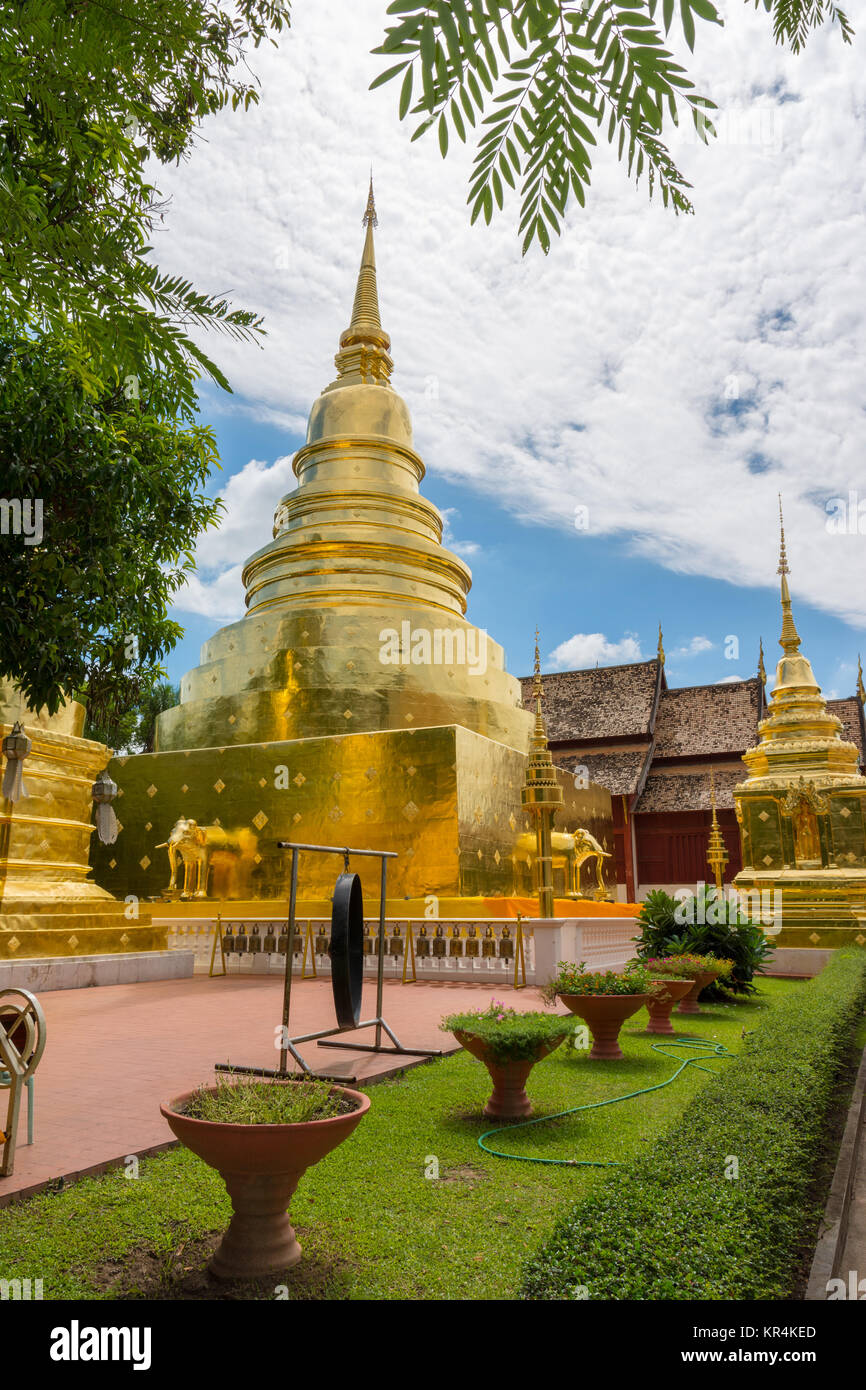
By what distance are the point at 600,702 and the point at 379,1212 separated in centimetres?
2810

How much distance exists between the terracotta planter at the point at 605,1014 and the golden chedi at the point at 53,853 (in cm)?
687

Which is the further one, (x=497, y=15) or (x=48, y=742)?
(x=48, y=742)

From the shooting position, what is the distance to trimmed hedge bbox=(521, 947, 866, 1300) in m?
2.73

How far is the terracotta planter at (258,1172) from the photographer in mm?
3143

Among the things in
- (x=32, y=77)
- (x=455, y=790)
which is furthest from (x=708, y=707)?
(x=32, y=77)

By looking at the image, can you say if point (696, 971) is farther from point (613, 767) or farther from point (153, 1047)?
point (613, 767)

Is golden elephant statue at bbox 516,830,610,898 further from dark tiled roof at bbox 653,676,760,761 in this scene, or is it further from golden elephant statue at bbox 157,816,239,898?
dark tiled roof at bbox 653,676,760,761

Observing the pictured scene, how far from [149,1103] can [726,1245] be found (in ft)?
12.2

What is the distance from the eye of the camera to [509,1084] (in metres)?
5.59

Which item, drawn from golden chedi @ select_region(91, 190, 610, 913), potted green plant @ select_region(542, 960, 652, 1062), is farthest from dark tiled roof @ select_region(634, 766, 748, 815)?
potted green plant @ select_region(542, 960, 652, 1062)

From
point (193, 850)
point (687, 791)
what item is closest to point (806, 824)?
point (193, 850)

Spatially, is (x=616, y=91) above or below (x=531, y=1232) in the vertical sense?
above
